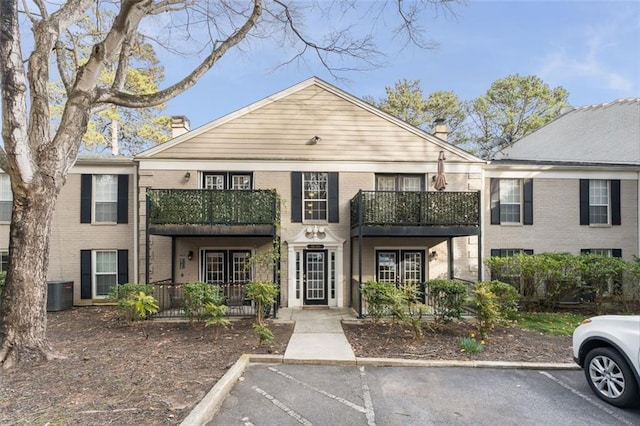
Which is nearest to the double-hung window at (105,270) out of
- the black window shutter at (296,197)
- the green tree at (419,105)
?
the black window shutter at (296,197)

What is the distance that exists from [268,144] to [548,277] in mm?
9874

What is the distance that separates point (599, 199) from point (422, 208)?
7489 millimetres

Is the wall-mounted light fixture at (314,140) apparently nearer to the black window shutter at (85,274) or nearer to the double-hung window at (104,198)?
the double-hung window at (104,198)

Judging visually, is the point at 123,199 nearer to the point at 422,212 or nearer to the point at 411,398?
the point at 422,212

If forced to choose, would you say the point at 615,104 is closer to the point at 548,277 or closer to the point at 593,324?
the point at 548,277

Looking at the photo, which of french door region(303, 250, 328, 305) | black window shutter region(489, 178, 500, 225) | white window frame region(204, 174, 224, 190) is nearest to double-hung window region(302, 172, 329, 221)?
french door region(303, 250, 328, 305)

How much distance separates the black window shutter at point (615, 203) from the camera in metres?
12.1

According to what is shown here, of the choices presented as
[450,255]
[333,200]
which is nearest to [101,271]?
[333,200]

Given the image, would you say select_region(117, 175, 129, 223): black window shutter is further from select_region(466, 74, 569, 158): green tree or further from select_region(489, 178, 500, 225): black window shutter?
select_region(466, 74, 569, 158): green tree

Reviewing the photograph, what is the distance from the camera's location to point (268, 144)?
37.6ft

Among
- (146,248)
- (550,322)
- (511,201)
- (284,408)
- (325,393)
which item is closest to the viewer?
(284,408)

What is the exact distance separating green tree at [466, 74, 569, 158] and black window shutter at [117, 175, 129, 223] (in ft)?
72.0

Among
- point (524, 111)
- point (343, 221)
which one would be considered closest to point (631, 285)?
point (343, 221)

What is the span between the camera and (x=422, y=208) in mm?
10094
